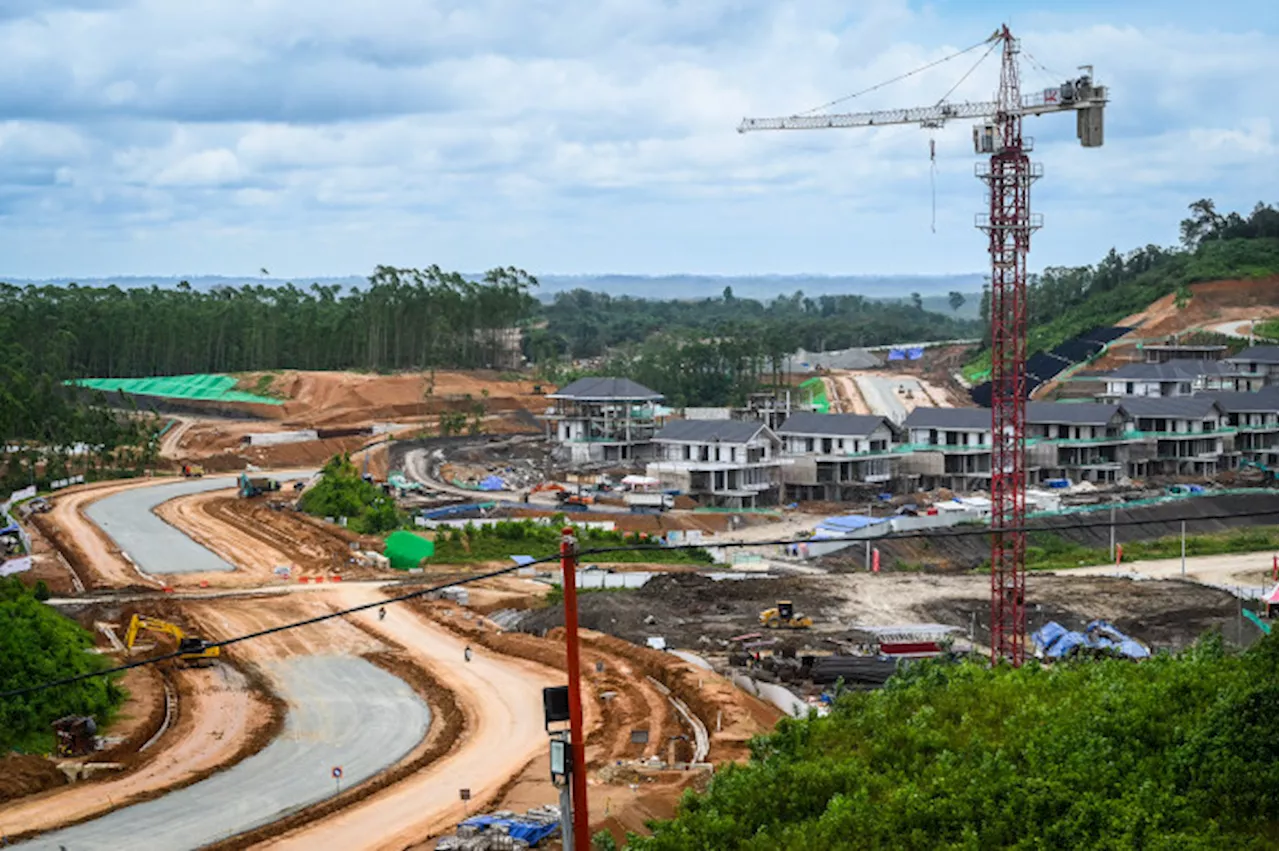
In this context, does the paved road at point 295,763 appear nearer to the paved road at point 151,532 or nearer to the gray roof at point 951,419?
the paved road at point 151,532

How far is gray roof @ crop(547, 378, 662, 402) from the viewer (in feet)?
303

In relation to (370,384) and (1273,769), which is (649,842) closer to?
(1273,769)

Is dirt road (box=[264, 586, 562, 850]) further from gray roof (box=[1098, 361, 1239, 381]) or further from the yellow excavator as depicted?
gray roof (box=[1098, 361, 1239, 381])

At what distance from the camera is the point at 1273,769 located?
1692 cm

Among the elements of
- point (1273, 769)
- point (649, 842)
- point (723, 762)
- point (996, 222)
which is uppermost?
point (996, 222)

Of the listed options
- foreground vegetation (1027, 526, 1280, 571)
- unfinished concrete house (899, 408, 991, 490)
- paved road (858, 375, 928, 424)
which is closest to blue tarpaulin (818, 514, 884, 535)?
foreground vegetation (1027, 526, 1280, 571)

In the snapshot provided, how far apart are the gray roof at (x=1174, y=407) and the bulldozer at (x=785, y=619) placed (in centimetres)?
4853

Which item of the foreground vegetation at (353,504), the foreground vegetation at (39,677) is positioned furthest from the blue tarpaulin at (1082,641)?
the foreground vegetation at (353,504)

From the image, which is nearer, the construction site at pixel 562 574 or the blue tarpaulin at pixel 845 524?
the construction site at pixel 562 574

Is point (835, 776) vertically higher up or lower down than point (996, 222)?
lower down

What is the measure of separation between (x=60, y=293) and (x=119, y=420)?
32643 millimetres

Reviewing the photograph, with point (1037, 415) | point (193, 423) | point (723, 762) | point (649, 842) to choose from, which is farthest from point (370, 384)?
point (649, 842)

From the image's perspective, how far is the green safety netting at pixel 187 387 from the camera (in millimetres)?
111000

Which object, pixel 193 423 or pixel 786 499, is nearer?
pixel 786 499
